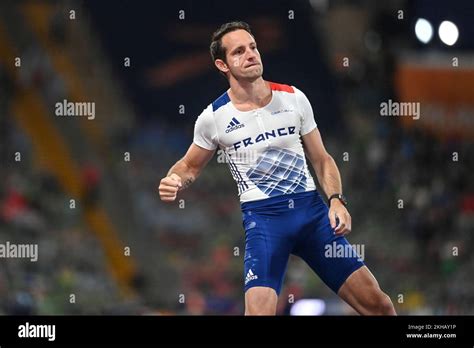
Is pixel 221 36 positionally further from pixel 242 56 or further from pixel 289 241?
pixel 289 241

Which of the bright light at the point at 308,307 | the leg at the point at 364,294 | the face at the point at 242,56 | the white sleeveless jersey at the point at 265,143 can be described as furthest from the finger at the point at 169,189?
the bright light at the point at 308,307

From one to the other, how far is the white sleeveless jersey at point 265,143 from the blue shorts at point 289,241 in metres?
0.12

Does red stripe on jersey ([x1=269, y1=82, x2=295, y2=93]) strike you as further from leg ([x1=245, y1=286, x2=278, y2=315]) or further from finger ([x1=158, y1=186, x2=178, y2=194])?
leg ([x1=245, y1=286, x2=278, y2=315])

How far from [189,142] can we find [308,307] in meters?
6.51

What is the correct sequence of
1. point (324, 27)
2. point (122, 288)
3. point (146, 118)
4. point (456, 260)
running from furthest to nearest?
point (324, 27)
point (146, 118)
point (122, 288)
point (456, 260)

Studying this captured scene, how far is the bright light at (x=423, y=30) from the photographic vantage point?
23.5 meters

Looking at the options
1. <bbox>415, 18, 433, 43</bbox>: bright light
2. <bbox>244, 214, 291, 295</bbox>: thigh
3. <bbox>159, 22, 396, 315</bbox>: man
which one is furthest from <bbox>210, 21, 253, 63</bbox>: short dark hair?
<bbox>415, 18, 433, 43</bbox>: bright light

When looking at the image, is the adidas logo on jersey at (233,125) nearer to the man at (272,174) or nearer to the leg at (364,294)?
the man at (272,174)

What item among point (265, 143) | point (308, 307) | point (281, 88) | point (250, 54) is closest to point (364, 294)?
point (265, 143)

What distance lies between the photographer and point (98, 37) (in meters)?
27.7

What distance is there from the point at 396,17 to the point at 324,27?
7.12ft

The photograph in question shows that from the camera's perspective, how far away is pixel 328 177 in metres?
10.7
